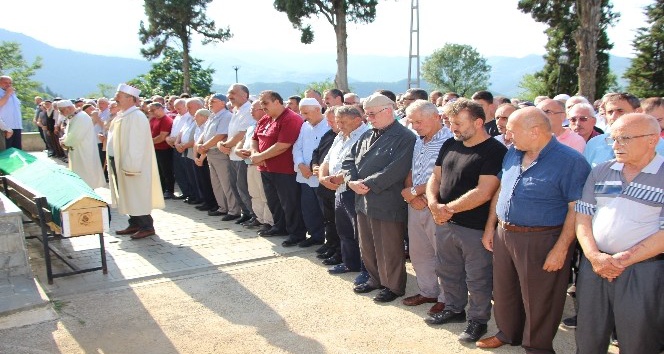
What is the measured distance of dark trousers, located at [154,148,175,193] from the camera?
10.3 m

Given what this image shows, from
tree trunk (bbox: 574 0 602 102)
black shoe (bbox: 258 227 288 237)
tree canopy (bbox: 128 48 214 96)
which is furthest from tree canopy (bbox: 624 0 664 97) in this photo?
tree canopy (bbox: 128 48 214 96)

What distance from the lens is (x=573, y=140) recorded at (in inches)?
188

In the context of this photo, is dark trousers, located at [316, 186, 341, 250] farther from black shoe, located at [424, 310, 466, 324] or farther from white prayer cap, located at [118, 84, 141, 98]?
white prayer cap, located at [118, 84, 141, 98]

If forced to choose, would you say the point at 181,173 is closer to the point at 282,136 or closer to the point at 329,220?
the point at 282,136

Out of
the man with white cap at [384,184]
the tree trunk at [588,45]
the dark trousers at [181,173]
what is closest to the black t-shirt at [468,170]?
the man with white cap at [384,184]

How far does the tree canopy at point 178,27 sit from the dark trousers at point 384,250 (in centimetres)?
3094

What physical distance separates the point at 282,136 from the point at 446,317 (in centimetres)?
320

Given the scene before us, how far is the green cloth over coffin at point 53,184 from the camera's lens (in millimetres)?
5586

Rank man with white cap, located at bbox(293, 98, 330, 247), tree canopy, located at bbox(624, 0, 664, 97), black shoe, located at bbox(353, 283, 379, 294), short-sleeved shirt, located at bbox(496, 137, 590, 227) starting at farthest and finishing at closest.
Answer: tree canopy, located at bbox(624, 0, 664, 97) < man with white cap, located at bbox(293, 98, 330, 247) < black shoe, located at bbox(353, 283, 379, 294) < short-sleeved shirt, located at bbox(496, 137, 590, 227)

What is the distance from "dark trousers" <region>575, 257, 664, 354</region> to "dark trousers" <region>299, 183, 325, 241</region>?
12.8ft

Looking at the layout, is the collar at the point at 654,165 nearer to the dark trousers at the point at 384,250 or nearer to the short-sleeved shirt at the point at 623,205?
the short-sleeved shirt at the point at 623,205

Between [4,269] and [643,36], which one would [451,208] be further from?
[643,36]

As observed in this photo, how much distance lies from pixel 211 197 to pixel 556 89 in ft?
92.4

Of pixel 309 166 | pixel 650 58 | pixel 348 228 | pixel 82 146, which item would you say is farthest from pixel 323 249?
pixel 650 58
